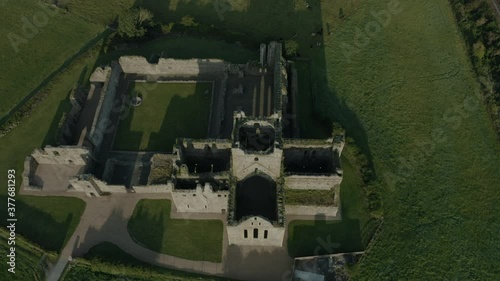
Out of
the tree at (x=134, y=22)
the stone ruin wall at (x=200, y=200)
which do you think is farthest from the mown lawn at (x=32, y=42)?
the stone ruin wall at (x=200, y=200)

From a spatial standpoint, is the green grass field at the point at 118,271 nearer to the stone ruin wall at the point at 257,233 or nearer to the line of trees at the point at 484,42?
the stone ruin wall at the point at 257,233

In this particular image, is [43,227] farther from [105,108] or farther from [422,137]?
[422,137]

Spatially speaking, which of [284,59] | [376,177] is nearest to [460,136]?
[376,177]

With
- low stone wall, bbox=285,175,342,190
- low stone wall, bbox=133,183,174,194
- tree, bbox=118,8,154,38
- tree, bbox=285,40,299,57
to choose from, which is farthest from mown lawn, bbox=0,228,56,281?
tree, bbox=285,40,299,57

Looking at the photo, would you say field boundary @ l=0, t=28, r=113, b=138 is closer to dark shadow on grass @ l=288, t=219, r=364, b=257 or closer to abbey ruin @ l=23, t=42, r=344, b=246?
abbey ruin @ l=23, t=42, r=344, b=246

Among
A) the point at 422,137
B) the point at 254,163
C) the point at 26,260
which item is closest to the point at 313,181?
the point at 254,163
